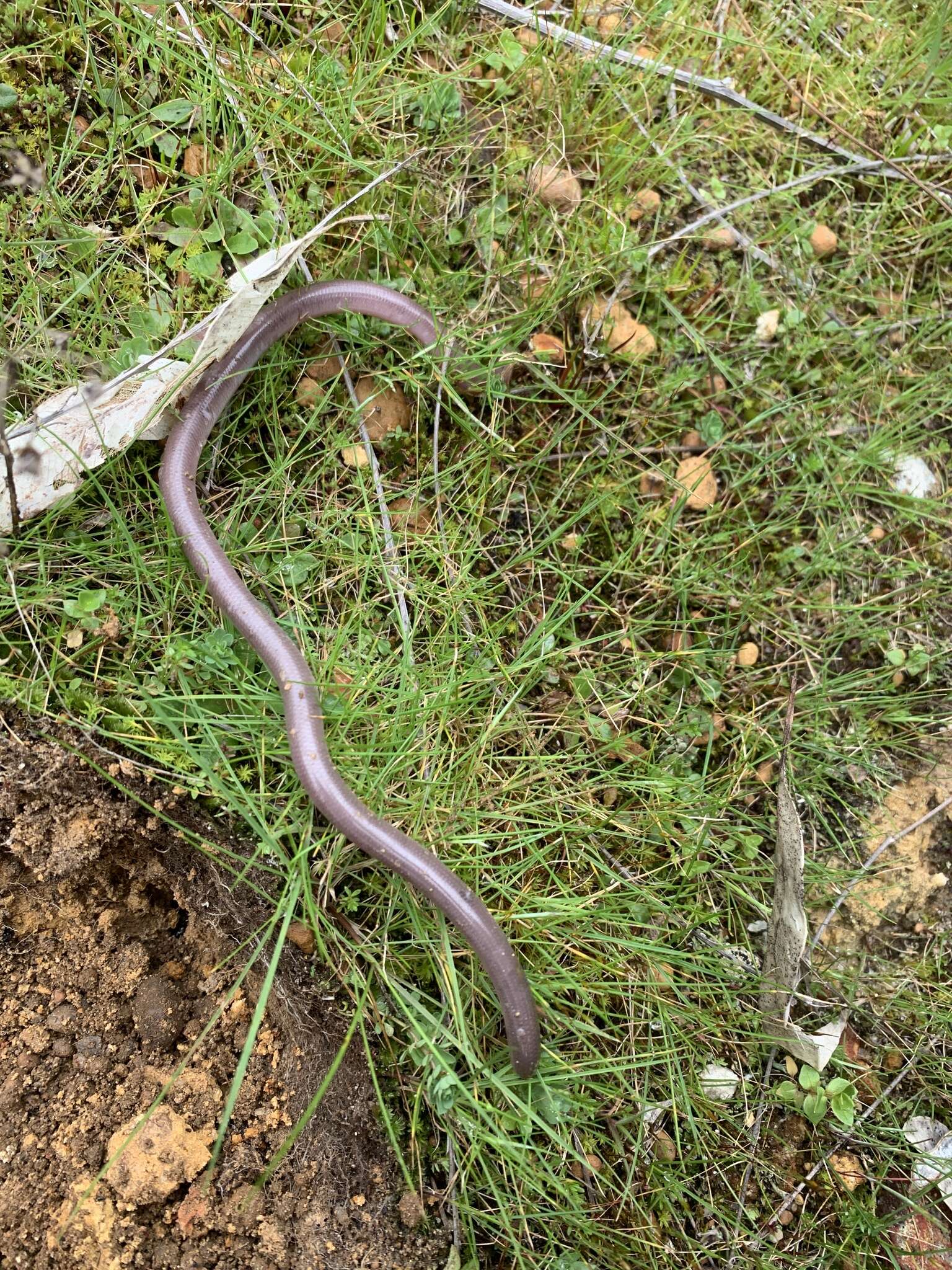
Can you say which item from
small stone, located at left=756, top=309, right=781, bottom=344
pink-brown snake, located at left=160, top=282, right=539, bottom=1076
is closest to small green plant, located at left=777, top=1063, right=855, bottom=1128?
pink-brown snake, located at left=160, top=282, right=539, bottom=1076

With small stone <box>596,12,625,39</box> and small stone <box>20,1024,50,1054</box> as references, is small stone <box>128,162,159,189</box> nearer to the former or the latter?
small stone <box>596,12,625,39</box>

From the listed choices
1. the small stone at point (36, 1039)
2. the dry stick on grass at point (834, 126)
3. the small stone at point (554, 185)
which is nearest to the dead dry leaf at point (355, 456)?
the small stone at point (554, 185)

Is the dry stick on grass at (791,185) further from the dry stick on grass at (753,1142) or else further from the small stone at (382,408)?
the dry stick on grass at (753,1142)

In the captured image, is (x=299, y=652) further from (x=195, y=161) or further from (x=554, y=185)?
(x=554, y=185)

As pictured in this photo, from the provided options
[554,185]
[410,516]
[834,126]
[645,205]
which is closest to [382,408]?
[410,516]

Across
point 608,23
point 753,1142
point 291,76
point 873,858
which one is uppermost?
point 291,76
